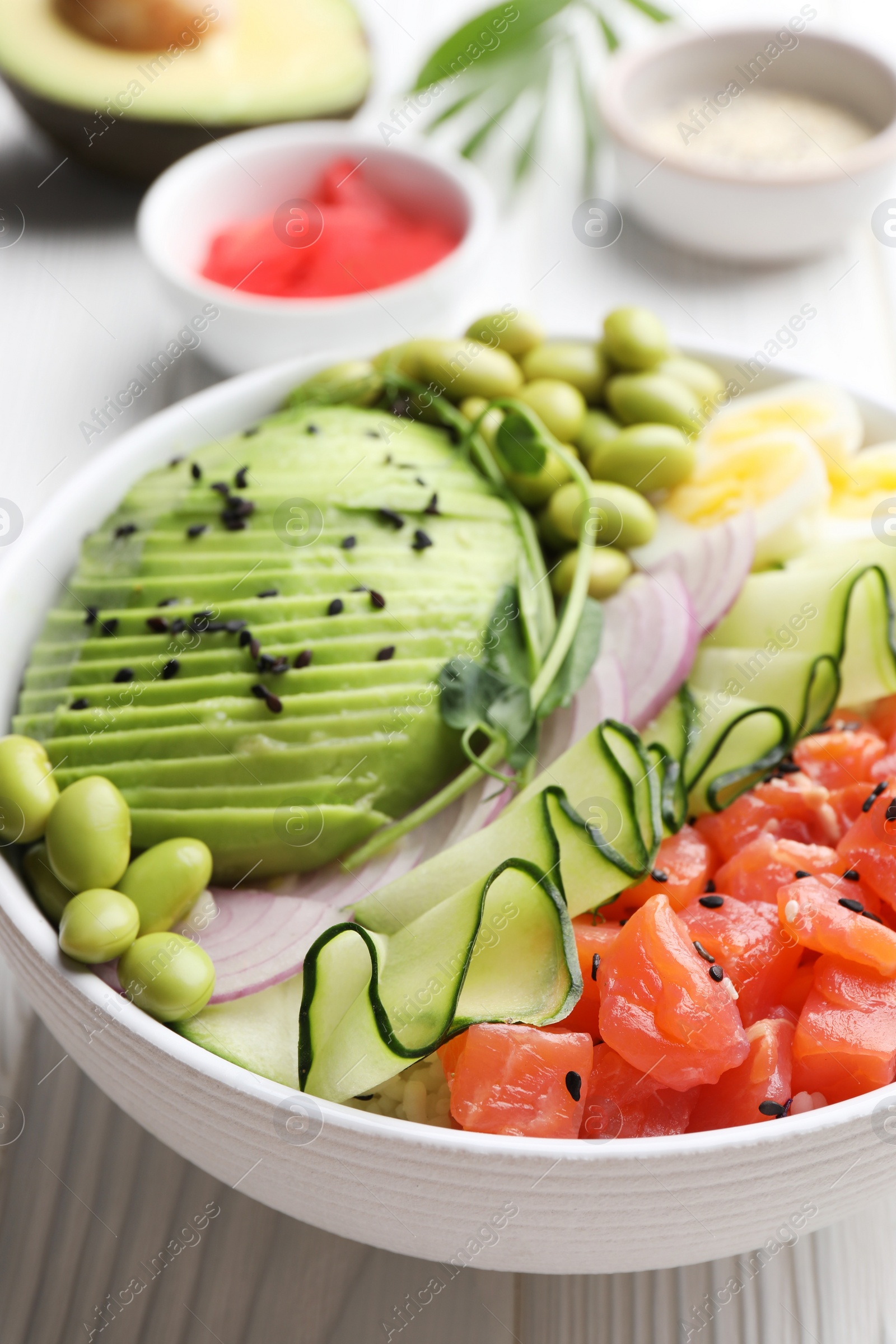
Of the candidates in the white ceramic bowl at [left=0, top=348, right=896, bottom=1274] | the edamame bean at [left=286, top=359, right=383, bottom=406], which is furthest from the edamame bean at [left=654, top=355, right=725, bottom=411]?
the white ceramic bowl at [left=0, top=348, right=896, bottom=1274]

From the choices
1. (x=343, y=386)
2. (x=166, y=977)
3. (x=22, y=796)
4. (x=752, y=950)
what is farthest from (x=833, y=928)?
(x=343, y=386)

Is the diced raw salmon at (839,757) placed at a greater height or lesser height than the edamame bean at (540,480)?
lesser

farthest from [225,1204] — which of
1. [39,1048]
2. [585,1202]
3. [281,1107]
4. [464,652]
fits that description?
[464,652]

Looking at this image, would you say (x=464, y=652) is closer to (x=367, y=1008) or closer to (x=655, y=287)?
(x=367, y=1008)

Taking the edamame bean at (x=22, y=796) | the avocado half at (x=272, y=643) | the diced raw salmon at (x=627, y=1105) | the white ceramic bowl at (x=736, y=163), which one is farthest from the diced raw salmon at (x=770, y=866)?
the white ceramic bowl at (x=736, y=163)

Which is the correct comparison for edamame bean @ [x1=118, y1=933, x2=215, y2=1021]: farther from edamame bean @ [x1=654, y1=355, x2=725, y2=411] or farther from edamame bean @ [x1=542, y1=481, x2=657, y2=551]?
edamame bean @ [x1=654, y1=355, x2=725, y2=411]

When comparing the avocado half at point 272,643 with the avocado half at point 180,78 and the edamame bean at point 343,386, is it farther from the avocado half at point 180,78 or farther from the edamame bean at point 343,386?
the avocado half at point 180,78
